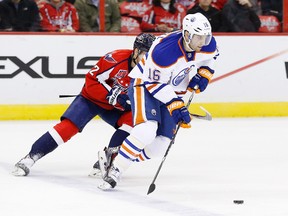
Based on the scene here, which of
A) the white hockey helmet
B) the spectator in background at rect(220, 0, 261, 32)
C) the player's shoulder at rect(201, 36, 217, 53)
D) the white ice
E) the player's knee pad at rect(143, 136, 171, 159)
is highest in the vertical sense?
the white hockey helmet

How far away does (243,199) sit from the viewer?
5371 mm

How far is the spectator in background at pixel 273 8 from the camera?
939 centimetres

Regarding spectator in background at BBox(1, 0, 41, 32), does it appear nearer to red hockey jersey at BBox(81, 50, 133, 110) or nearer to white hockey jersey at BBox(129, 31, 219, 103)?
red hockey jersey at BBox(81, 50, 133, 110)

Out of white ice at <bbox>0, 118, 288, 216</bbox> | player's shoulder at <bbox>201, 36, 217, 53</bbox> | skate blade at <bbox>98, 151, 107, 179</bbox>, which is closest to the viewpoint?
white ice at <bbox>0, 118, 288, 216</bbox>

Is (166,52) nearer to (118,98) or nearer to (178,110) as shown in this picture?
(178,110)

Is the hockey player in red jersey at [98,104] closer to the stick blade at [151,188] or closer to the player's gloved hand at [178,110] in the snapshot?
the player's gloved hand at [178,110]

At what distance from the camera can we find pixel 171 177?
20.3 ft

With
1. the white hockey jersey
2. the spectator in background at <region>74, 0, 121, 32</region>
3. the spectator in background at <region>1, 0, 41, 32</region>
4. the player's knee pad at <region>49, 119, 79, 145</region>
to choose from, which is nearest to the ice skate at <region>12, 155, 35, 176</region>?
the player's knee pad at <region>49, 119, 79, 145</region>

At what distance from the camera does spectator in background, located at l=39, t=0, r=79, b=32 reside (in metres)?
8.97

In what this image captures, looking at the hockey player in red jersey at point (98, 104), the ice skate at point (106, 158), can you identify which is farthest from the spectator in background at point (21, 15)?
the ice skate at point (106, 158)

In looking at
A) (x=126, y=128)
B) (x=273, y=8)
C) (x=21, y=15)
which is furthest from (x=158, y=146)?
(x=273, y=8)

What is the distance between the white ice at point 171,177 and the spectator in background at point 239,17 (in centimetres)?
115

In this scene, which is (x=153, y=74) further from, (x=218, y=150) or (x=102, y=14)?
(x=102, y=14)

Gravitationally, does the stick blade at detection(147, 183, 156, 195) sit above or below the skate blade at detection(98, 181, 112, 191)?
above
